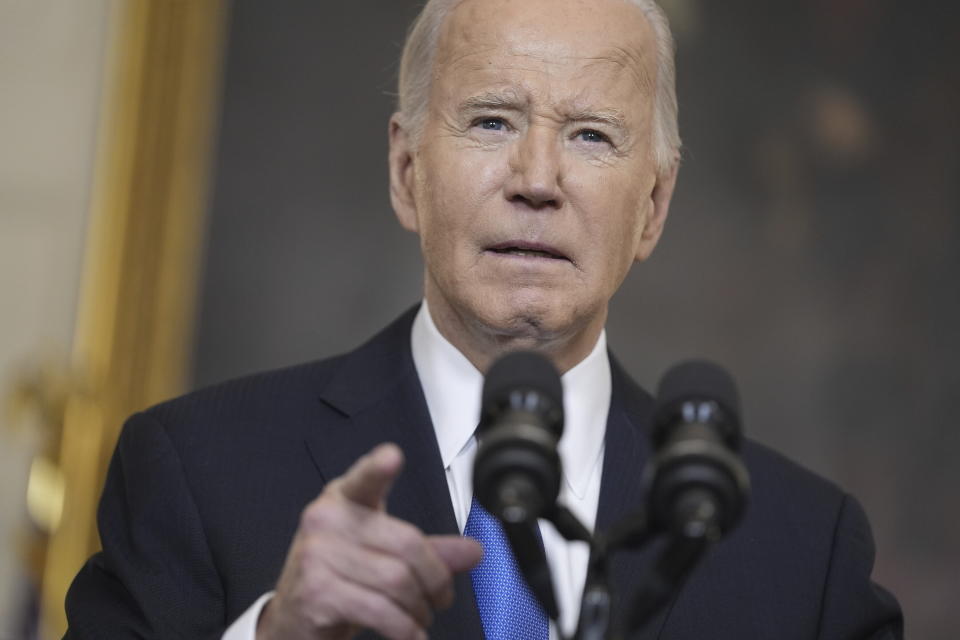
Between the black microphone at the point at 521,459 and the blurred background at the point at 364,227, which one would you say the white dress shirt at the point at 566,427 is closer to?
the black microphone at the point at 521,459

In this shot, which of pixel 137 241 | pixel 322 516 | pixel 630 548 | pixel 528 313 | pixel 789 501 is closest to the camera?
pixel 630 548

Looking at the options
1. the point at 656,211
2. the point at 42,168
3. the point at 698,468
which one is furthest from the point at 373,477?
the point at 42,168

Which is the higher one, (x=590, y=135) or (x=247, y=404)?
(x=590, y=135)

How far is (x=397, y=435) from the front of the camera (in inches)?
84.4

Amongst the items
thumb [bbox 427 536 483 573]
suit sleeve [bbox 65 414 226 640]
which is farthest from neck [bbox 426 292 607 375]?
thumb [bbox 427 536 483 573]

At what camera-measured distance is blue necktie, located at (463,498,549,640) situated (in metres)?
1.90

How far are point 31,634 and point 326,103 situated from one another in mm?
1880

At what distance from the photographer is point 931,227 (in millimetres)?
4094

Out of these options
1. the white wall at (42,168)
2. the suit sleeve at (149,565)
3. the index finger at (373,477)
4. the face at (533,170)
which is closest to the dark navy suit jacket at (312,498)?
the suit sleeve at (149,565)

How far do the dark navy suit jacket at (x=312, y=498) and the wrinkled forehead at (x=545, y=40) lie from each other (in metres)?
0.53

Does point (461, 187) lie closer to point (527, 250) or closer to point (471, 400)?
point (527, 250)

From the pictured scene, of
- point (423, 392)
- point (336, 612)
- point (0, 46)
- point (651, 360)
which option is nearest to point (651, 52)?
point (423, 392)

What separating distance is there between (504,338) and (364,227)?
6.53 feet

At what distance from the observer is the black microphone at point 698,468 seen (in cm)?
115
